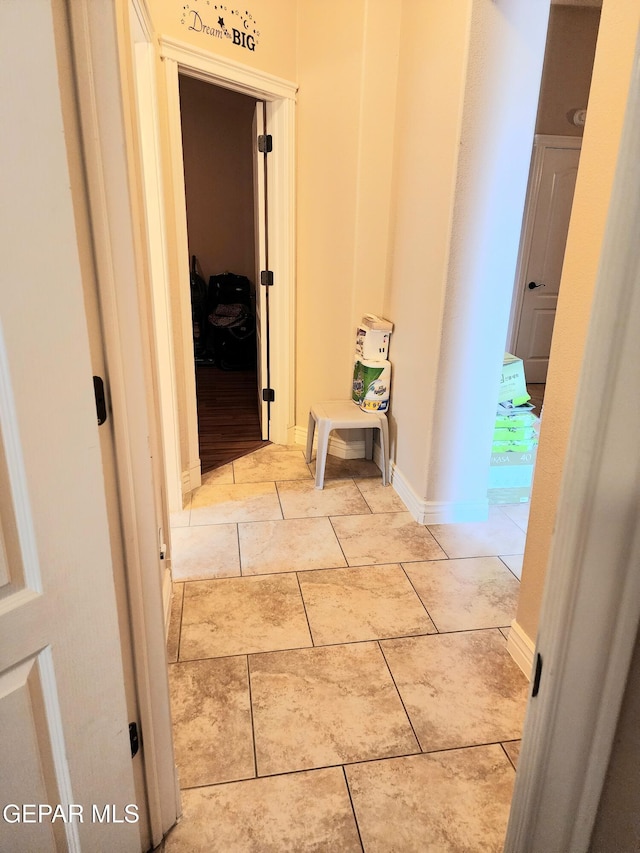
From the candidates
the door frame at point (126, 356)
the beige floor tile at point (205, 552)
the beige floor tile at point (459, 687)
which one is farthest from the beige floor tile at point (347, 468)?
the door frame at point (126, 356)

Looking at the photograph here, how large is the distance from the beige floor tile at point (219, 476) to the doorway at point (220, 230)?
72.4 inches

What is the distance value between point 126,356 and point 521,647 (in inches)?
64.3

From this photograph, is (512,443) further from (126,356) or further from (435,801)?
(126,356)

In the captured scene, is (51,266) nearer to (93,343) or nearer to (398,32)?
(93,343)

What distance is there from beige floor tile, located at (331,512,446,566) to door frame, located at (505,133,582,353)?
2.37 metres

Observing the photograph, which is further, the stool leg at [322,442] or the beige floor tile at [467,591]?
the stool leg at [322,442]

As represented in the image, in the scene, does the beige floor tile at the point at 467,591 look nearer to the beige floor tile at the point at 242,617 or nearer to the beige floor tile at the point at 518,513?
the beige floor tile at the point at 518,513

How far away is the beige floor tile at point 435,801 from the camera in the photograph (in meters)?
1.37

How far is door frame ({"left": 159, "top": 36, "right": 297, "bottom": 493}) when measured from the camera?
2.67 metres

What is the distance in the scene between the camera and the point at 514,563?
2.55 metres

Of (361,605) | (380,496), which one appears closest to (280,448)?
(380,496)

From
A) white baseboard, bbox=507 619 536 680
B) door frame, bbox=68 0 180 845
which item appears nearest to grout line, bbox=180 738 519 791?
door frame, bbox=68 0 180 845

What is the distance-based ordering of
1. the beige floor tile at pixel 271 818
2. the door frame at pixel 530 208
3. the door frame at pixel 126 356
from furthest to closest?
the door frame at pixel 530 208 < the beige floor tile at pixel 271 818 < the door frame at pixel 126 356

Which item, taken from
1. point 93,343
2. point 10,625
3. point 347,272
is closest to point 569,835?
point 10,625
